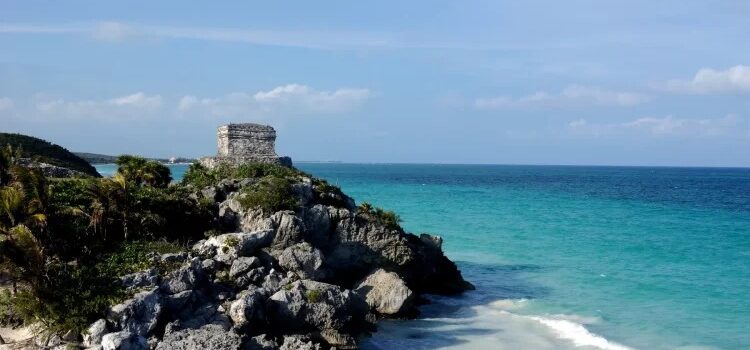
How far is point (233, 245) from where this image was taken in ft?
57.6

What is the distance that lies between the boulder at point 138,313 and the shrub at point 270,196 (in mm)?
6128

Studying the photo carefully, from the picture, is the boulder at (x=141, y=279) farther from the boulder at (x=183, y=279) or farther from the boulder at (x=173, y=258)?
the boulder at (x=173, y=258)

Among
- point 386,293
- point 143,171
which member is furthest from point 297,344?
point 143,171

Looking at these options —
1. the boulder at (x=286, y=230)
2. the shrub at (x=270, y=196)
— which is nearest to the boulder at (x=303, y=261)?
the boulder at (x=286, y=230)

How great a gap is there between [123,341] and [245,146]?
1609cm

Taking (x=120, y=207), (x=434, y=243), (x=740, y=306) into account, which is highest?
(x=120, y=207)

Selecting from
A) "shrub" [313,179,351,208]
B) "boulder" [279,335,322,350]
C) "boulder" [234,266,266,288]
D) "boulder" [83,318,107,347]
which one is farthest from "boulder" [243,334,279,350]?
"shrub" [313,179,351,208]

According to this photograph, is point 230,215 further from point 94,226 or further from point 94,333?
point 94,333

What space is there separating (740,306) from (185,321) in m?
18.0

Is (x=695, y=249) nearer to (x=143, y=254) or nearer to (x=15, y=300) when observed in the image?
(x=143, y=254)

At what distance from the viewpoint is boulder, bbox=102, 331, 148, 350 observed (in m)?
12.8

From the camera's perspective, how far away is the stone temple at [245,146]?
91.3ft

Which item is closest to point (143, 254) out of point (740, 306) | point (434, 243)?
point (434, 243)

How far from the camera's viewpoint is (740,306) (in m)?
21.1
